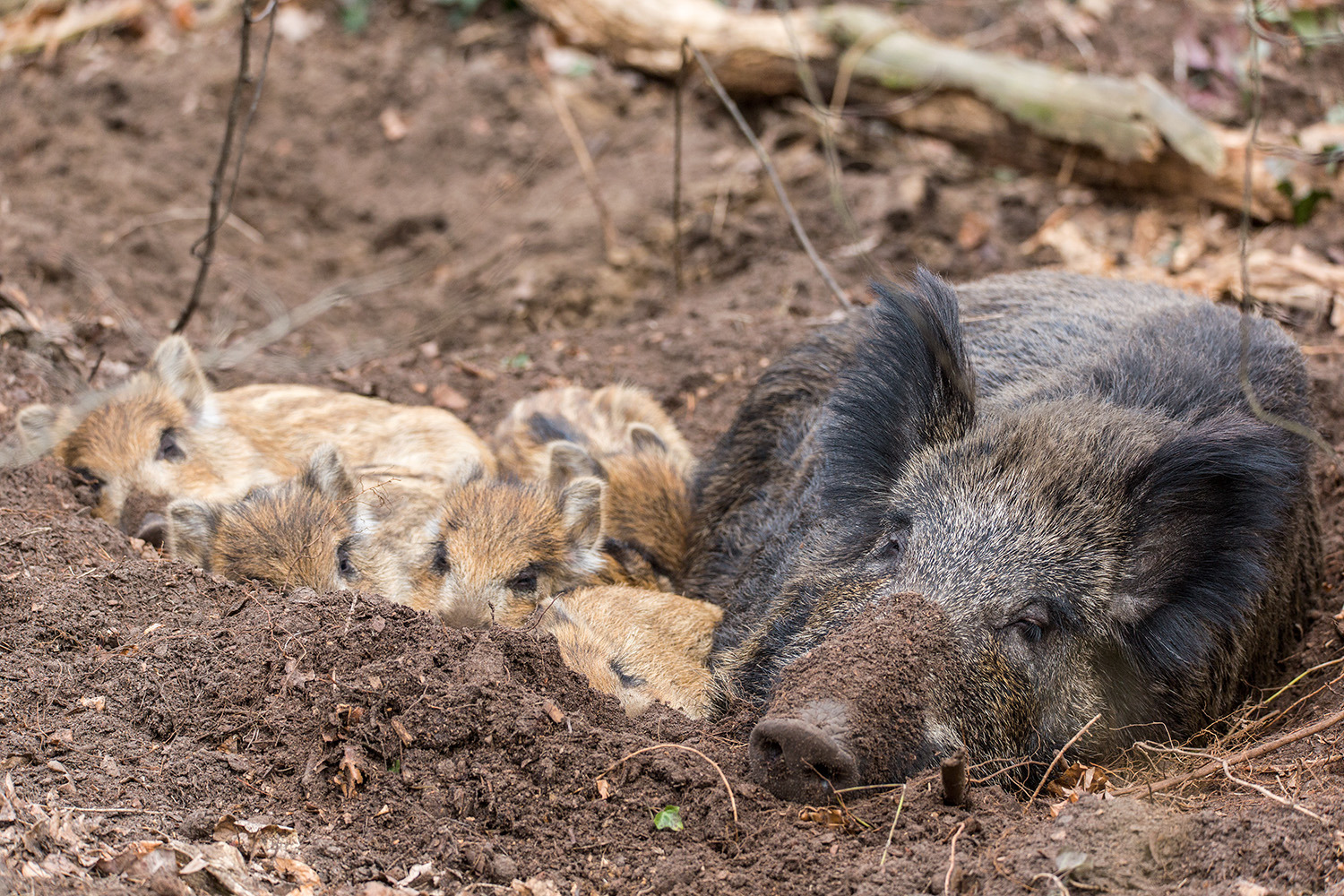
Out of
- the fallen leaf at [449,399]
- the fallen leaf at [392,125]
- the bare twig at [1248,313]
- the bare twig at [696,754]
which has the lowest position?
the fallen leaf at [449,399]

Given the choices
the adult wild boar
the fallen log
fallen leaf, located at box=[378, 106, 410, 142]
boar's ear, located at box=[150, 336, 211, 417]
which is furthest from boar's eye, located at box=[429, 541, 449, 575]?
fallen leaf, located at box=[378, 106, 410, 142]

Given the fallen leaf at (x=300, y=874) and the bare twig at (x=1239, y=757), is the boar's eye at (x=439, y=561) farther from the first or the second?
the bare twig at (x=1239, y=757)

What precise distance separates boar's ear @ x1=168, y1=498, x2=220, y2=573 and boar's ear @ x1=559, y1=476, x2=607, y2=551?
1.19m

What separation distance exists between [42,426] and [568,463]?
1.97 metres

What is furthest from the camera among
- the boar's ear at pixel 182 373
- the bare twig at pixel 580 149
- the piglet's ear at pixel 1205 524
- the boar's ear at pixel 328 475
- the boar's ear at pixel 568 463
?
the bare twig at pixel 580 149

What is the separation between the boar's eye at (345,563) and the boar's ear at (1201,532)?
2.46 metres

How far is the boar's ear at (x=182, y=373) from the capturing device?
4.70 meters

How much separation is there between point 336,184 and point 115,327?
2.60 meters

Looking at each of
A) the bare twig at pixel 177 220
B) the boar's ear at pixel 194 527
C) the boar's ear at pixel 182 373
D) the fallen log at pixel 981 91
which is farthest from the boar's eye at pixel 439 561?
the fallen log at pixel 981 91

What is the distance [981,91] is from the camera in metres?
7.27

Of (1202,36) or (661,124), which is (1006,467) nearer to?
(661,124)

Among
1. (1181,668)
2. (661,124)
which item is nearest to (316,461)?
(1181,668)

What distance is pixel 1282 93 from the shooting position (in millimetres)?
7320

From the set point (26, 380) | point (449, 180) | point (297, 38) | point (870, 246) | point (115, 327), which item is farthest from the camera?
point (297, 38)
